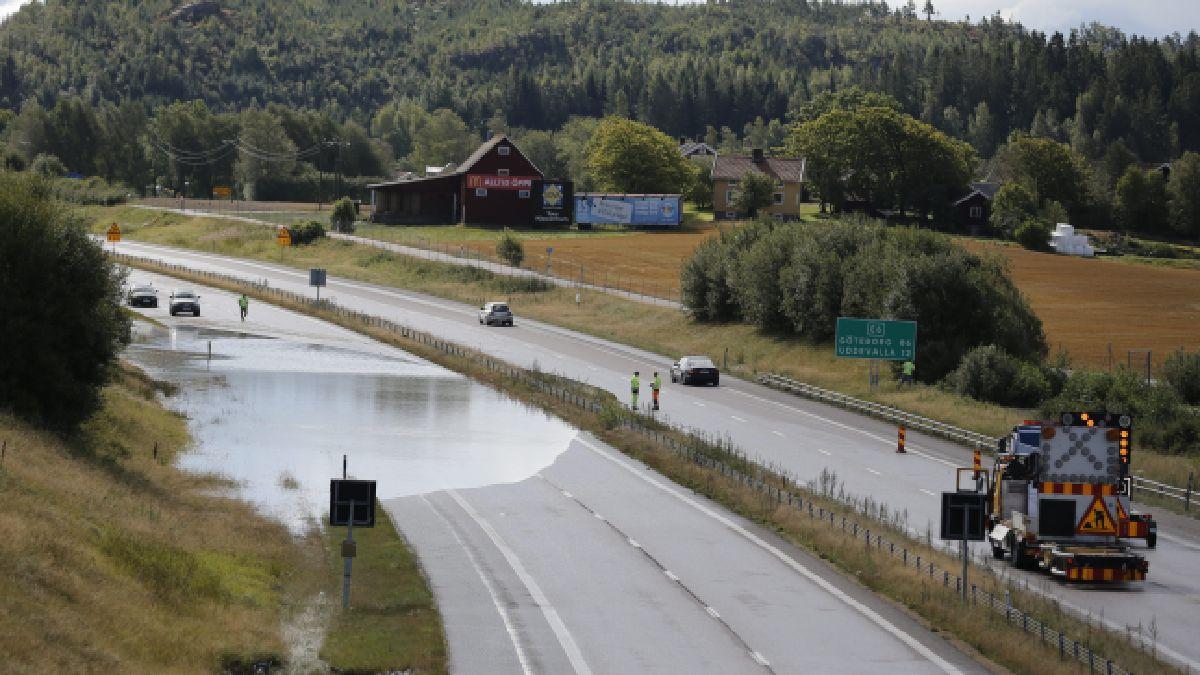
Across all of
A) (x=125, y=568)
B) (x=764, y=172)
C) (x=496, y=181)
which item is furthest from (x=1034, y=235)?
(x=125, y=568)

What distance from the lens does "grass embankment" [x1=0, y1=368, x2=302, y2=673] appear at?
70.5 ft

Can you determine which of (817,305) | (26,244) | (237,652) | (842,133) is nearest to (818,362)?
(817,305)

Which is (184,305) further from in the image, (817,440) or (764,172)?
(764,172)

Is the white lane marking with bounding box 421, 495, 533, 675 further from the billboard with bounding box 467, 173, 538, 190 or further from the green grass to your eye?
the billboard with bounding box 467, 173, 538, 190

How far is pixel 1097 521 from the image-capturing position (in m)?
31.1

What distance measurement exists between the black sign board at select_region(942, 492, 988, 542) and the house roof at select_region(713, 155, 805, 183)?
140577mm

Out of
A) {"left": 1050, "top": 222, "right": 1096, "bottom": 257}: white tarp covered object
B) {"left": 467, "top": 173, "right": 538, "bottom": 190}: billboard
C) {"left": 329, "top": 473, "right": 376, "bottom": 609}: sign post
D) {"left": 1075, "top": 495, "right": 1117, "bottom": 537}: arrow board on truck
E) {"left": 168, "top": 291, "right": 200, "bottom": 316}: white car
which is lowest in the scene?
{"left": 168, "top": 291, "right": 200, "bottom": 316}: white car

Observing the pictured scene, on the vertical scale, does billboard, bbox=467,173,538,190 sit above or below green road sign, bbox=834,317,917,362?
above

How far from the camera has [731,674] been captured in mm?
24594

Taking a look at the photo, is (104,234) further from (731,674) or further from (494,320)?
(731,674)

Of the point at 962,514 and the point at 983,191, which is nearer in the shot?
the point at 962,514

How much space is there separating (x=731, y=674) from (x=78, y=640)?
409 inches

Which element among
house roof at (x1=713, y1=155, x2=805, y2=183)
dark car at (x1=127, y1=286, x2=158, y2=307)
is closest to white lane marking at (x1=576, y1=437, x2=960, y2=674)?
dark car at (x1=127, y1=286, x2=158, y2=307)

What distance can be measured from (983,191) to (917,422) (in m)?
122
